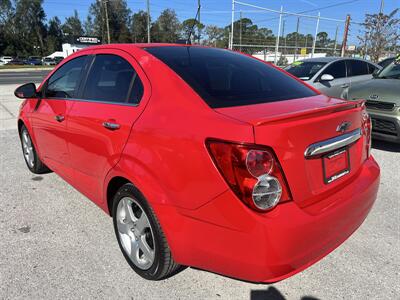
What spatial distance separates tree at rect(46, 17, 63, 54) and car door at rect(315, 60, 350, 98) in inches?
3830

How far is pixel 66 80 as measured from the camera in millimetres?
3326

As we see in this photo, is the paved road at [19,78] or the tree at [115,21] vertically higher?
the tree at [115,21]

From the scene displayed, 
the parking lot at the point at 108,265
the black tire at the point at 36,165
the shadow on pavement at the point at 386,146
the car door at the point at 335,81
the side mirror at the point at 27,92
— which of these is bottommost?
the shadow on pavement at the point at 386,146

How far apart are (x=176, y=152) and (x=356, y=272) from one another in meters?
1.67

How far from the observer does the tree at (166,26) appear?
88.6m

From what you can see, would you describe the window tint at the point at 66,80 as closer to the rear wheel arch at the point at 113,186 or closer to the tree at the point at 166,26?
the rear wheel arch at the point at 113,186

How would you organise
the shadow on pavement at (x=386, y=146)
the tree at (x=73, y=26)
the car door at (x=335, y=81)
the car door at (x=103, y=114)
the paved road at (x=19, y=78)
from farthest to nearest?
the tree at (x=73, y=26) → the paved road at (x=19, y=78) → the car door at (x=335, y=81) → the shadow on pavement at (x=386, y=146) → the car door at (x=103, y=114)

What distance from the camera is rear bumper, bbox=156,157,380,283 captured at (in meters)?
1.67

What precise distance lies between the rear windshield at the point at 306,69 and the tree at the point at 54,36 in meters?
96.6

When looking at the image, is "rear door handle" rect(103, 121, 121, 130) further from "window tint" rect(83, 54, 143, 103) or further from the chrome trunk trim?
the chrome trunk trim

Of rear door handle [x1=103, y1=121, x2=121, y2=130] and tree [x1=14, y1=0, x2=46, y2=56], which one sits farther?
tree [x1=14, y1=0, x2=46, y2=56]

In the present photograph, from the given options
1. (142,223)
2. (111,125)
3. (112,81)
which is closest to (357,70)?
(112,81)

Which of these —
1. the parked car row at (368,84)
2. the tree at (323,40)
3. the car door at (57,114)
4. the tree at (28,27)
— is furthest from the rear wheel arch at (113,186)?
the tree at (28,27)

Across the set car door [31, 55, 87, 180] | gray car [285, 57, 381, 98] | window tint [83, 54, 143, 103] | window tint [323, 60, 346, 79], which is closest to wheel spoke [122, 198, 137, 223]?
window tint [83, 54, 143, 103]
